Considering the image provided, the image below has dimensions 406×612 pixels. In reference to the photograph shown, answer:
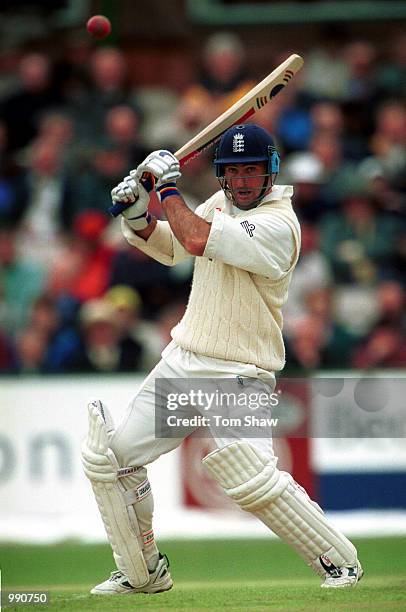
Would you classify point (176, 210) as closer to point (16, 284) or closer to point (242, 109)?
point (242, 109)

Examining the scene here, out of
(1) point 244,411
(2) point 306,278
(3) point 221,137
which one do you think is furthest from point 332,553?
(2) point 306,278

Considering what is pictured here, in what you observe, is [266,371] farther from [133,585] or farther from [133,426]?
[133,585]

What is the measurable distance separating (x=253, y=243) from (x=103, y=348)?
406 cm

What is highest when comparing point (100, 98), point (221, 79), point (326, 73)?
point (326, 73)

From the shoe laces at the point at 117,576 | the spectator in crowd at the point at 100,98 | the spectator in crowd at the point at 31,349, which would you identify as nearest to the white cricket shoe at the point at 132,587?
the shoe laces at the point at 117,576

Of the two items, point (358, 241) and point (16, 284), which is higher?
point (358, 241)

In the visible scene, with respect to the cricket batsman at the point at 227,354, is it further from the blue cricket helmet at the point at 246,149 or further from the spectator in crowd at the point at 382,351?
the spectator in crowd at the point at 382,351

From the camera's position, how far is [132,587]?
5738 mm

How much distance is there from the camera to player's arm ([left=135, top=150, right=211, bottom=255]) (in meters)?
5.34

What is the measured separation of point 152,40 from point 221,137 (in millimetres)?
7038

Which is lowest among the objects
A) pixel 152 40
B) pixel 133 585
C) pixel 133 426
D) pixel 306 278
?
pixel 133 585

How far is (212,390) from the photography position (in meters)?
5.57

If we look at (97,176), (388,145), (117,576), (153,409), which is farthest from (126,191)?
(388,145)

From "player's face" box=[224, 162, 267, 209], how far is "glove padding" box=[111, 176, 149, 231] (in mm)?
391
